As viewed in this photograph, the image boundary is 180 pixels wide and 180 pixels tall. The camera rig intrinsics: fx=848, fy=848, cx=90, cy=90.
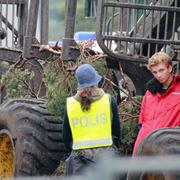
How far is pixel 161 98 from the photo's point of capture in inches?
255

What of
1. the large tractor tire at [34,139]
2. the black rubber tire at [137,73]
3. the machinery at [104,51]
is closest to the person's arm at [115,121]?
the machinery at [104,51]

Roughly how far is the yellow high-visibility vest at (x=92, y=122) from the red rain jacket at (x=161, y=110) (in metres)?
0.28

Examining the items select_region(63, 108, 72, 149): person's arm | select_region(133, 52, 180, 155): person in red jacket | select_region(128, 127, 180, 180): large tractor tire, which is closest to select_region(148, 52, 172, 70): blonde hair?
select_region(133, 52, 180, 155): person in red jacket

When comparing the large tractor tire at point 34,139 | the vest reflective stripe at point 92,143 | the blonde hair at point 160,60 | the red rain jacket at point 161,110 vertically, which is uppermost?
the blonde hair at point 160,60

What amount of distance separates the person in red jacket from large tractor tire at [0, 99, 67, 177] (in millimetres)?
1297

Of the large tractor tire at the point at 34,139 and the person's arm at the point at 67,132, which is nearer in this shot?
the person's arm at the point at 67,132

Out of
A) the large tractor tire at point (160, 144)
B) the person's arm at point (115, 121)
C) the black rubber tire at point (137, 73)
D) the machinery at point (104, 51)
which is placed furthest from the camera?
the black rubber tire at point (137, 73)

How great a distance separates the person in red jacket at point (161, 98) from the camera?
636cm

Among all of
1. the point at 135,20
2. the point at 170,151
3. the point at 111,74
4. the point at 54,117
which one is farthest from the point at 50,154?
the point at 170,151

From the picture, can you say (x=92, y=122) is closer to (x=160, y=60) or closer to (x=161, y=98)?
(x=161, y=98)

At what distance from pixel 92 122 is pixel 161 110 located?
53cm

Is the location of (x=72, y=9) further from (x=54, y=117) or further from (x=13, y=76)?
(x=13, y=76)

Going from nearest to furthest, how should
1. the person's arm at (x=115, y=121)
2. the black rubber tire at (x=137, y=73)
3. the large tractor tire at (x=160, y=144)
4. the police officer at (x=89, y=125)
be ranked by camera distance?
the large tractor tire at (x=160, y=144) < the police officer at (x=89, y=125) < the person's arm at (x=115, y=121) < the black rubber tire at (x=137, y=73)

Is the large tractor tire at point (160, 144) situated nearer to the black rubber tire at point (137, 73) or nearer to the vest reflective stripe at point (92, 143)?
the vest reflective stripe at point (92, 143)
